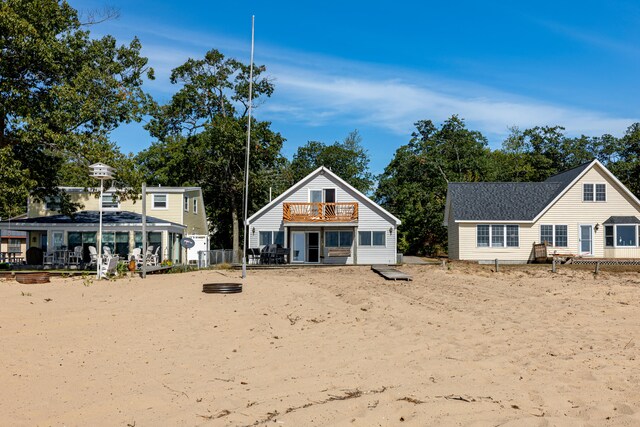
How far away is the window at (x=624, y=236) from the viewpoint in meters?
35.5

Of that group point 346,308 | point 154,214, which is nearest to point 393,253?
point 154,214

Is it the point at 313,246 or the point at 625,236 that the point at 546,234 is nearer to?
the point at 625,236

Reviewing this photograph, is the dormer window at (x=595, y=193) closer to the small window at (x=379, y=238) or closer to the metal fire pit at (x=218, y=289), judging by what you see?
the small window at (x=379, y=238)

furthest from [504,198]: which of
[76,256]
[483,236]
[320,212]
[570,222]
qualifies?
[76,256]

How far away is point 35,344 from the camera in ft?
29.2

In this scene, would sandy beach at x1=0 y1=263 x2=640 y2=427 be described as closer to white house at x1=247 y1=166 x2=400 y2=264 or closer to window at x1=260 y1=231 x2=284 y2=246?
white house at x1=247 y1=166 x2=400 y2=264

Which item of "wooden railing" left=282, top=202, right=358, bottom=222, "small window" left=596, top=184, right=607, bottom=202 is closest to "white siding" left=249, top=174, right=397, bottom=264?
"wooden railing" left=282, top=202, right=358, bottom=222

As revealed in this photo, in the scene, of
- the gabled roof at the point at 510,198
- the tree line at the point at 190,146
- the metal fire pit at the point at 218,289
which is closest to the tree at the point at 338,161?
the tree line at the point at 190,146

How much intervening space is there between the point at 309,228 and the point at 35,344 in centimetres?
2793

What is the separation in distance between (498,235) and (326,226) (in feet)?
35.2

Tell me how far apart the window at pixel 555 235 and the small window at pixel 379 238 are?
971 cm

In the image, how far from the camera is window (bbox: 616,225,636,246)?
3550cm

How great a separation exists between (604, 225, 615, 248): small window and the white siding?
12.9 m

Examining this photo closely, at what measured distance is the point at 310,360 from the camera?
855 centimetres
